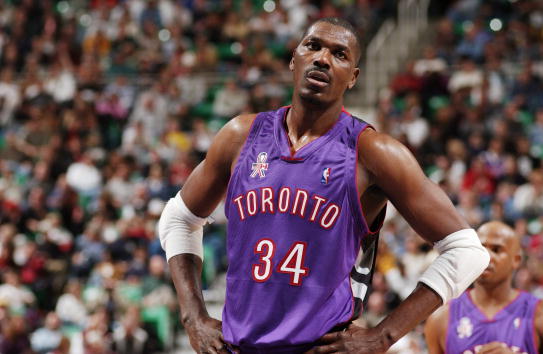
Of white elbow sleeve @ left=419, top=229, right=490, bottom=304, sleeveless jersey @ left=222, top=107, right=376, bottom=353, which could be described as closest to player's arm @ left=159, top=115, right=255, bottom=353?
sleeveless jersey @ left=222, top=107, right=376, bottom=353

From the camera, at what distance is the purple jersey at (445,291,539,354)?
4.73 meters

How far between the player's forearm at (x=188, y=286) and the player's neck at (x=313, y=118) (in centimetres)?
73

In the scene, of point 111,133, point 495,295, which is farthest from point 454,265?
point 111,133

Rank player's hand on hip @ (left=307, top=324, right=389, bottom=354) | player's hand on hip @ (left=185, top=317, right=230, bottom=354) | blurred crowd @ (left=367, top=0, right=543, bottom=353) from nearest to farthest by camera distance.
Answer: player's hand on hip @ (left=307, top=324, right=389, bottom=354) < player's hand on hip @ (left=185, top=317, right=230, bottom=354) < blurred crowd @ (left=367, top=0, right=543, bottom=353)

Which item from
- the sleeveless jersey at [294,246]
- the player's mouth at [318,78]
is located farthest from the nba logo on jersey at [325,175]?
the player's mouth at [318,78]

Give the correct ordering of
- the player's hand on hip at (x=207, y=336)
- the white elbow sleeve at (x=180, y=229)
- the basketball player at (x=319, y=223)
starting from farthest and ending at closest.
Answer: the white elbow sleeve at (x=180, y=229)
the player's hand on hip at (x=207, y=336)
the basketball player at (x=319, y=223)

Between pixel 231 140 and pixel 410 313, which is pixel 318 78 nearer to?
pixel 231 140

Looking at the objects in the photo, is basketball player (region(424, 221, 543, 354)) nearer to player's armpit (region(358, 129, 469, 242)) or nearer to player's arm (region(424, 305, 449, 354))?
player's arm (region(424, 305, 449, 354))

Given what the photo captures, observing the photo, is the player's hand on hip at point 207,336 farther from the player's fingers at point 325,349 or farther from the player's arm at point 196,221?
the player's fingers at point 325,349

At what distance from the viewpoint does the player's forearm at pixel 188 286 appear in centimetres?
344

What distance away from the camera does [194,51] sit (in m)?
15.3

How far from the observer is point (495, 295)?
5004 mm

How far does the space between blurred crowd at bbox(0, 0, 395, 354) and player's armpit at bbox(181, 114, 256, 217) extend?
6.04m

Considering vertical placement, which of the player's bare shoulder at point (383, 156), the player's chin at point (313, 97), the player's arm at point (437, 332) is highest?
the player's chin at point (313, 97)
